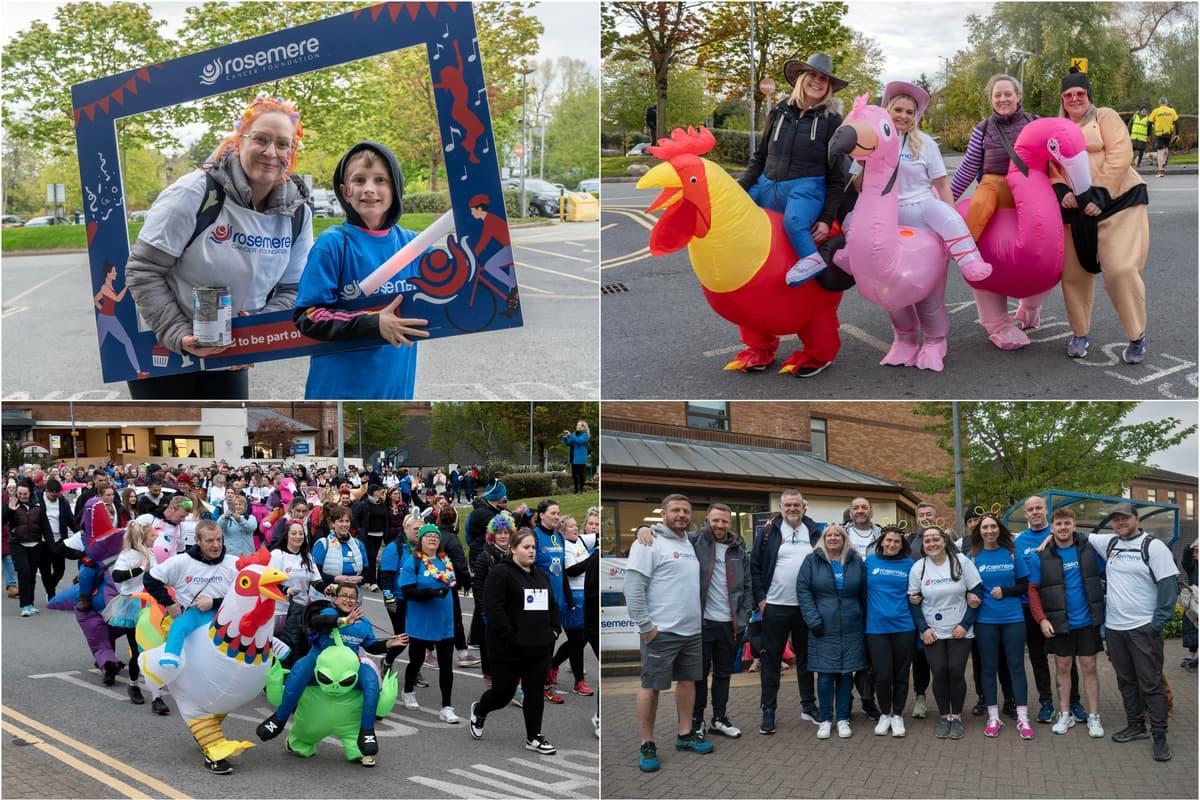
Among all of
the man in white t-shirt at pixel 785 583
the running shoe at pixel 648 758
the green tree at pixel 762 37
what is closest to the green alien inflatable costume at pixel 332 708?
the running shoe at pixel 648 758

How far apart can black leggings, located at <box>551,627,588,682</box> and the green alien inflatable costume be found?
180cm

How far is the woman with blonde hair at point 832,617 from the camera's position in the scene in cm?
635

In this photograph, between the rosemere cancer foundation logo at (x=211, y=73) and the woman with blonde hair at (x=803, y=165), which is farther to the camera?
the woman with blonde hair at (x=803, y=165)

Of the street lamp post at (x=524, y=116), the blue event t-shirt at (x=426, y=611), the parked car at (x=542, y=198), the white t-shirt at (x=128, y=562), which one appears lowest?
the blue event t-shirt at (x=426, y=611)

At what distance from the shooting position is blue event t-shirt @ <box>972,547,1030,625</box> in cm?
638

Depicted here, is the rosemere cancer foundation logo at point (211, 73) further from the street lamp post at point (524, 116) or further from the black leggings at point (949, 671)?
the black leggings at point (949, 671)

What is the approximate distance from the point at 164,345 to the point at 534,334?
3.91 meters

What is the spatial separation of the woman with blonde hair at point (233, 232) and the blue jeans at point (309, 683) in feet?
5.87

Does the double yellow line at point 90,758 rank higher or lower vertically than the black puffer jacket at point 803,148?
lower

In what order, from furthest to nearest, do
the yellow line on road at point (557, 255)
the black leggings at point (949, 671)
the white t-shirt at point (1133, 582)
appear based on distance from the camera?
the yellow line on road at point (557, 255) < the black leggings at point (949, 671) < the white t-shirt at point (1133, 582)

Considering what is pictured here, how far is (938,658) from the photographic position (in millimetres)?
6379

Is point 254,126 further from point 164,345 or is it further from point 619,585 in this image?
point 619,585

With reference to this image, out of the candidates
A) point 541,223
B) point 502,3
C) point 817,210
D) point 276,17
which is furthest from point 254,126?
point 817,210

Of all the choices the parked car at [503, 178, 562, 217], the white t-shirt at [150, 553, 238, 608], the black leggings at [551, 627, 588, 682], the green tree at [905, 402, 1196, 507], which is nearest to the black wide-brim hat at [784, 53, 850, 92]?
the parked car at [503, 178, 562, 217]
